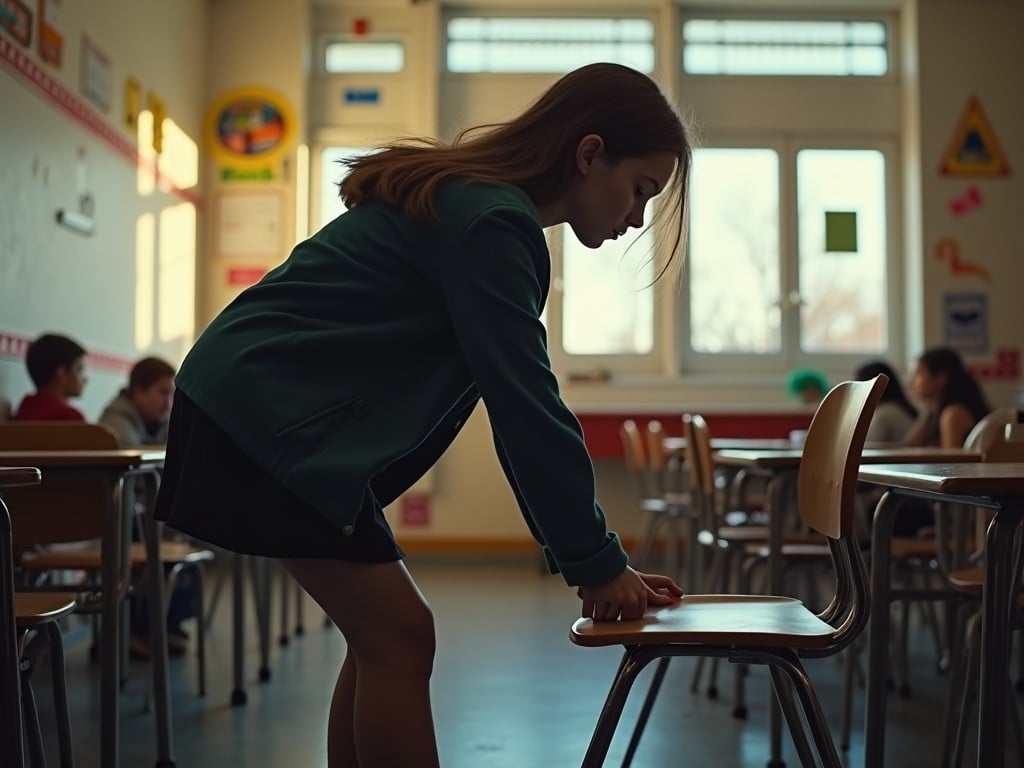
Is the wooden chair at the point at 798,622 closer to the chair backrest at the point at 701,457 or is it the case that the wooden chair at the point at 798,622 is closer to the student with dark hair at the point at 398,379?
the student with dark hair at the point at 398,379

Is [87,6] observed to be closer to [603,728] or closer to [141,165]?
[141,165]

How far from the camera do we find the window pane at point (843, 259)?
260 inches

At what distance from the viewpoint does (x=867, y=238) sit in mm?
6621

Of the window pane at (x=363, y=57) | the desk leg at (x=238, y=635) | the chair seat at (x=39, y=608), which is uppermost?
the window pane at (x=363, y=57)

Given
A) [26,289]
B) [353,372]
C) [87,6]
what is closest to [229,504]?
[353,372]

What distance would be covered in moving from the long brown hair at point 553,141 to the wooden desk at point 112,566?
102 cm

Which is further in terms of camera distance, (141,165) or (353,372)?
(141,165)

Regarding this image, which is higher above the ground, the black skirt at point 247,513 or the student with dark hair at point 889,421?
the student with dark hair at point 889,421

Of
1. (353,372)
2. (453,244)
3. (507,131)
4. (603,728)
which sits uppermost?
(507,131)

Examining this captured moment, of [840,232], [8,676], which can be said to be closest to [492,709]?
[8,676]

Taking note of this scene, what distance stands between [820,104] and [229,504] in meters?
6.12

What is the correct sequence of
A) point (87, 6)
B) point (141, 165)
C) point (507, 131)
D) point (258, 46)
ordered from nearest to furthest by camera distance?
point (507, 131) → point (87, 6) → point (141, 165) → point (258, 46)

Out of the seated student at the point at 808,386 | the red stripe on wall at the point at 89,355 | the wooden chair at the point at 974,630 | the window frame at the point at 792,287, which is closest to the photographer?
the wooden chair at the point at 974,630

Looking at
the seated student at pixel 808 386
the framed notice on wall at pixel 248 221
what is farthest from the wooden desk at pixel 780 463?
the framed notice on wall at pixel 248 221
